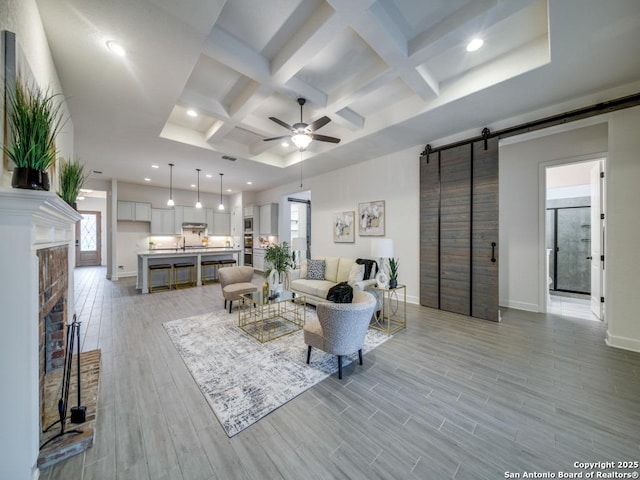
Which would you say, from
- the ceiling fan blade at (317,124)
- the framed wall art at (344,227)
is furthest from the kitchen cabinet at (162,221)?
the ceiling fan blade at (317,124)

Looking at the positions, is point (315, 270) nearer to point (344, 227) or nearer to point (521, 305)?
point (344, 227)

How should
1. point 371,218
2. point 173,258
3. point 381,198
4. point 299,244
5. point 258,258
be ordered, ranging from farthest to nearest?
point 299,244, point 258,258, point 173,258, point 371,218, point 381,198

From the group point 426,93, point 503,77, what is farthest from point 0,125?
point 503,77

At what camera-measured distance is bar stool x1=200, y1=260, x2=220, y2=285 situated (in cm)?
693

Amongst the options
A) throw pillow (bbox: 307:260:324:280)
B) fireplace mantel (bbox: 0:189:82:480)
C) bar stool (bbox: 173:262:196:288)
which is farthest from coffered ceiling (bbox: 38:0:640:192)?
bar stool (bbox: 173:262:196:288)

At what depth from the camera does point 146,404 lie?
1.97 m

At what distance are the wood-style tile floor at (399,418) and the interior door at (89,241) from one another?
10607mm

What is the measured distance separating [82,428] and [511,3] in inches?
183

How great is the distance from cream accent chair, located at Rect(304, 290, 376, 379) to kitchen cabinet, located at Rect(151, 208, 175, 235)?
8175mm

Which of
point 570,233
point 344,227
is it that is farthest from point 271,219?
point 570,233

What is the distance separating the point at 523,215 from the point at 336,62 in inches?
164

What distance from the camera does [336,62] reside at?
2.85m

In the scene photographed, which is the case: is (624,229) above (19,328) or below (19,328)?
above

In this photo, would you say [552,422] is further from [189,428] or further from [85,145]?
[85,145]
